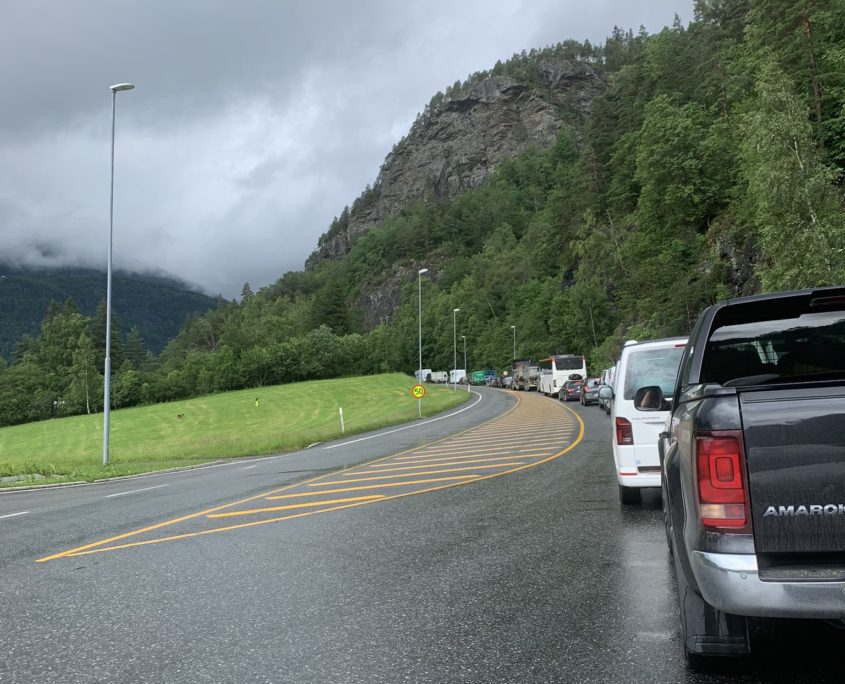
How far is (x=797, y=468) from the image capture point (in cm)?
290

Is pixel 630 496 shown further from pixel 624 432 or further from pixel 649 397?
pixel 649 397

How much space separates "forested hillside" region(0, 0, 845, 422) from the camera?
32094 millimetres

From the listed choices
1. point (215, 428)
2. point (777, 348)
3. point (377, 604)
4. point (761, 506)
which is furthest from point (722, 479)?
point (215, 428)

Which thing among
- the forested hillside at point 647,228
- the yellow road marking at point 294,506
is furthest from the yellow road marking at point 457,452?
the forested hillside at point 647,228

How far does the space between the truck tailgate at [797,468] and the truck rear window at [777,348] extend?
1340mm

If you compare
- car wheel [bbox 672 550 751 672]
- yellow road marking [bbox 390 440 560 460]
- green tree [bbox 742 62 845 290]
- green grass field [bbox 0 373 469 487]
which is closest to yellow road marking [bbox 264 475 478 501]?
yellow road marking [bbox 390 440 560 460]

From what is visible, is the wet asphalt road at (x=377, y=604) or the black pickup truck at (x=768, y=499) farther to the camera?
the wet asphalt road at (x=377, y=604)

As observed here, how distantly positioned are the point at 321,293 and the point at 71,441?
81.4m

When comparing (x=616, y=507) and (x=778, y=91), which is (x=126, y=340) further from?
(x=616, y=507)

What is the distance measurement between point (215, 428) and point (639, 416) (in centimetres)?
5380

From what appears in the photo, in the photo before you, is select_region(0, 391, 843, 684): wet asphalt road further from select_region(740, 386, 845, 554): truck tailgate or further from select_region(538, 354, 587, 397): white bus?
select_region(538, 354, 587, 397): white bus

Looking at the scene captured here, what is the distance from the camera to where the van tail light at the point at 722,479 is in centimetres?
297

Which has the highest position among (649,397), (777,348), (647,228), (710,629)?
(647,228)

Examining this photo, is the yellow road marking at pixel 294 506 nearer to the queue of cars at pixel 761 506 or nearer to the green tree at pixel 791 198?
the queue of cars at pixel 761 506
